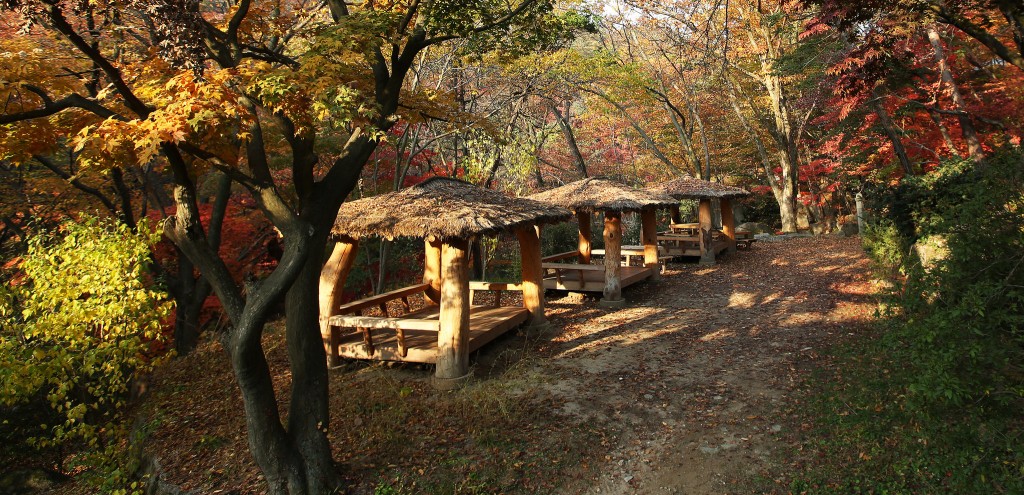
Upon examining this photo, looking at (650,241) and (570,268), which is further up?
(650,241)

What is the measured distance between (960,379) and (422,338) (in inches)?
271

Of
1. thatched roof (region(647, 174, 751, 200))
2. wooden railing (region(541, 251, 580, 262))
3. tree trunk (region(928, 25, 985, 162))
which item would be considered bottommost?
wooden railing (region(541, 251, 580, 262))

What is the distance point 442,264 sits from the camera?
776cm

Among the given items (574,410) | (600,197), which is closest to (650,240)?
(600,197)

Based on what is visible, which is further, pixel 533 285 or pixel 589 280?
pixel 589 280

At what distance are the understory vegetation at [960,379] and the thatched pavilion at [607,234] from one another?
6.76 metres

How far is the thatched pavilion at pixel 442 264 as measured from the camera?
7.64 m

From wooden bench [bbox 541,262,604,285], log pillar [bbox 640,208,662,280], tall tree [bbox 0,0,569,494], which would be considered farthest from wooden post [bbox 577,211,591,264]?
tall tree [bbox 0,0,569,494]

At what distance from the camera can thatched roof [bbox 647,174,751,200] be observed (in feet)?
52.7

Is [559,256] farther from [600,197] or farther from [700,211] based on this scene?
[700,211]

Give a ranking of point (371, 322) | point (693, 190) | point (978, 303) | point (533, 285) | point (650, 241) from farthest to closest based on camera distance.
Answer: point (693, 190), point (650, 241), point (533, 285), point (371, 322), point (978, 303)

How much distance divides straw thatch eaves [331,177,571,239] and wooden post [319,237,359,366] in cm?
36

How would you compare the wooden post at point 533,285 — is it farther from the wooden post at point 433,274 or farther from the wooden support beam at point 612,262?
the wooden support beam at point 612,262

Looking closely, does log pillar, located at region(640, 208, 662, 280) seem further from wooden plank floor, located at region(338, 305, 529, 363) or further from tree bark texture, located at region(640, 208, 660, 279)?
wooden plank floor, located at region(338, 305, 529, 363)
